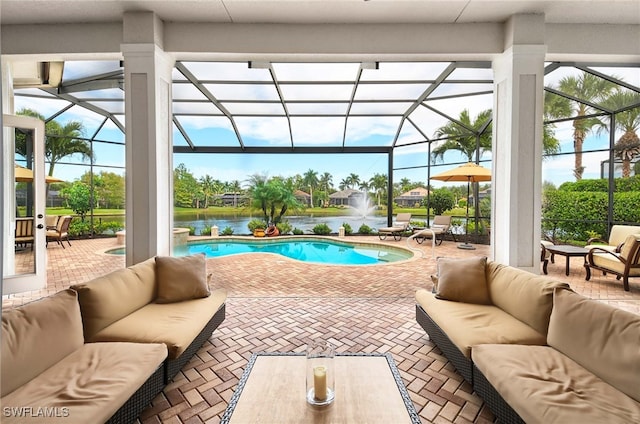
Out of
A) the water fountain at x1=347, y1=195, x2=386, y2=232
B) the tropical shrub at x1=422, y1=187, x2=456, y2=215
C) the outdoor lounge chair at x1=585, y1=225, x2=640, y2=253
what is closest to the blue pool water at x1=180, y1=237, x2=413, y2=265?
the water fountain at x1=347, y1=195, x2=386, y2=232

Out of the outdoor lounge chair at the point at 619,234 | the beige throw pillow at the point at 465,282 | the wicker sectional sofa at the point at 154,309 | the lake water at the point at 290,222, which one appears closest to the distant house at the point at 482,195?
the outdoor lounge chair at the point at 619,234

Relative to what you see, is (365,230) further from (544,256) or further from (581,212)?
(544,256)

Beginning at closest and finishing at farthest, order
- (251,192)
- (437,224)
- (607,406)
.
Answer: (607,406), (437,224), (251,192)

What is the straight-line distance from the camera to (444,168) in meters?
10.1

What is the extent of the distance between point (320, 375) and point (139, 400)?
116cm

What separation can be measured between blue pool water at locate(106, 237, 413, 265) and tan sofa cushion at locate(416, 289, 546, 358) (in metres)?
5.03

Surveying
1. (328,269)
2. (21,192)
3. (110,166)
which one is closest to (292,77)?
(328,269)

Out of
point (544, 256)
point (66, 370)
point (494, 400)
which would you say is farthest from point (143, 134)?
point (544, 256)

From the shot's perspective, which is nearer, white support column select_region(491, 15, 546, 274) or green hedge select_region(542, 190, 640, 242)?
white support column select_region(491, 15, 546, 274)

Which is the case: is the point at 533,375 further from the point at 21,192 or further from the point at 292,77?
the point at 21,192

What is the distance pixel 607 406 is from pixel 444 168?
8958mm

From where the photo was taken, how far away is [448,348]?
2721 millimetres

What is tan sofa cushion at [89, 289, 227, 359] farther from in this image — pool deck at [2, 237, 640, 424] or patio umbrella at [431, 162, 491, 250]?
patio umbrella at [431, 162, 491, 250]

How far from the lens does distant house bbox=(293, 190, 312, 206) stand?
1264 centimetres
